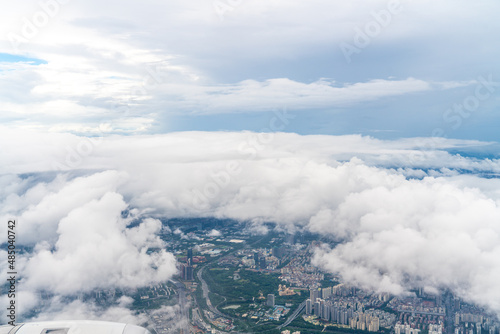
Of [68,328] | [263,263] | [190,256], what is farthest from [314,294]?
[68,328]

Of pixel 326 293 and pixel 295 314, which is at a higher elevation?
pixel 326 293

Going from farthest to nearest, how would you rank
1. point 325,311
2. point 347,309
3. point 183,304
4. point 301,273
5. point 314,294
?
point 301,273 → point 314,294 → point 325,311 → point 347,309 → point 183,304

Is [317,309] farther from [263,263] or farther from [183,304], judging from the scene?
[183,304]

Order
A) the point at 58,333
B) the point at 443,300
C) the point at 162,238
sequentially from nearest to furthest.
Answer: the point at 58,333, the point at 443,300, the point at 162,238

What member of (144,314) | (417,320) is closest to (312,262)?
Result: (417,320)

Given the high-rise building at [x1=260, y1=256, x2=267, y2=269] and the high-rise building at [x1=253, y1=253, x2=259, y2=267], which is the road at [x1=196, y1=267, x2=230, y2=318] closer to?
the high-rise building at [x1=253, y1=253, x2=259, y2=267]

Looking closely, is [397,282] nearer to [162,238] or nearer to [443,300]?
[443,300]

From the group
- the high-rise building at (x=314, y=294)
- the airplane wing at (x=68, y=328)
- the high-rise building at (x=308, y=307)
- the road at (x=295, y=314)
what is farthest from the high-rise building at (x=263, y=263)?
the airplane wing at (x=68, y=328)

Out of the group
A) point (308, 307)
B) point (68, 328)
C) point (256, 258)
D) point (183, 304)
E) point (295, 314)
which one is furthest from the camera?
point (256, 258)

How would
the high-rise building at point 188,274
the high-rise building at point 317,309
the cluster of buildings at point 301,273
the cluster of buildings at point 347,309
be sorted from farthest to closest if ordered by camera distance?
the cluster of buildings at point 301,273
the high-rise building at point 188,274
the high-rise building at point 317,309
the cluster of buildings at point 347,309

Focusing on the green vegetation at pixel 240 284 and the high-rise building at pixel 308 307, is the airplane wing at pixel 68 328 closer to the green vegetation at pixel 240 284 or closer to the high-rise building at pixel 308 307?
the green vegetation at pixel 240 284

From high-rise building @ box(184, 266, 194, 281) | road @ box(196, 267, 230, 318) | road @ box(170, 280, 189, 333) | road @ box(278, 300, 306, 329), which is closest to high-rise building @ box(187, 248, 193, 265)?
road @ box(196, 267, 230, 318)
